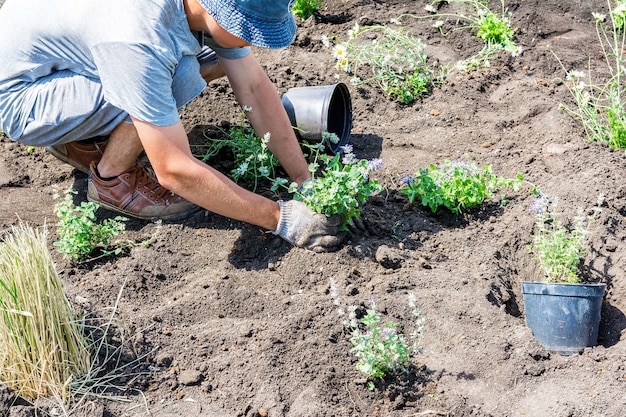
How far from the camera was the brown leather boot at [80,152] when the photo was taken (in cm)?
378

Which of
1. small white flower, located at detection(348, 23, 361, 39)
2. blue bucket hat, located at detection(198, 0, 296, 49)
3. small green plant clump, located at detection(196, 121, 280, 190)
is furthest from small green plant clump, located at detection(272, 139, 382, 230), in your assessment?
small white flower, located at detection(348, 23, 361, 39)

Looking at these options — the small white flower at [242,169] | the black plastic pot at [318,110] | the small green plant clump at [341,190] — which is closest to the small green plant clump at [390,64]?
the black plastic pot at [318,110]

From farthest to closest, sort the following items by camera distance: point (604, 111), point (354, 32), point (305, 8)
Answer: point (305, 8) < point (354, 32) < point (604, 111)

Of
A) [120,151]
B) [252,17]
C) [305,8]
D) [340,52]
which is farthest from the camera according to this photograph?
[305,8]

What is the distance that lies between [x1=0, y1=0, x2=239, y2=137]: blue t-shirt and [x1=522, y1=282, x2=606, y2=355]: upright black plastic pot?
5.28 feet

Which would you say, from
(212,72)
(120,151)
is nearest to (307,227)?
(120,151)

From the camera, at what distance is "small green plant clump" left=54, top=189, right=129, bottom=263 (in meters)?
3.26

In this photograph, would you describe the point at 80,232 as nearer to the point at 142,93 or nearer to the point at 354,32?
the point at 142,93

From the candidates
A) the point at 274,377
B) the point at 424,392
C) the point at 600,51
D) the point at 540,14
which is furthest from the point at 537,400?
the point at 540,14

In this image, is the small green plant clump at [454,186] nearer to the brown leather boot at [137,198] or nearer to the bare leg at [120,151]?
the brown leather boot at [137,198]

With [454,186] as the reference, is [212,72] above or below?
above

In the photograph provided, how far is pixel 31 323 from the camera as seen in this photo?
101 inches

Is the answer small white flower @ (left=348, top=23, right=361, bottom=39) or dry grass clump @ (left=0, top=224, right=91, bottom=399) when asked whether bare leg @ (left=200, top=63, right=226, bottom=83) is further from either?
dry grass clump @ (left=0, top=224, right=91, bottom=399)

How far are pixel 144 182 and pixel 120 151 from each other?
0.63 feet
